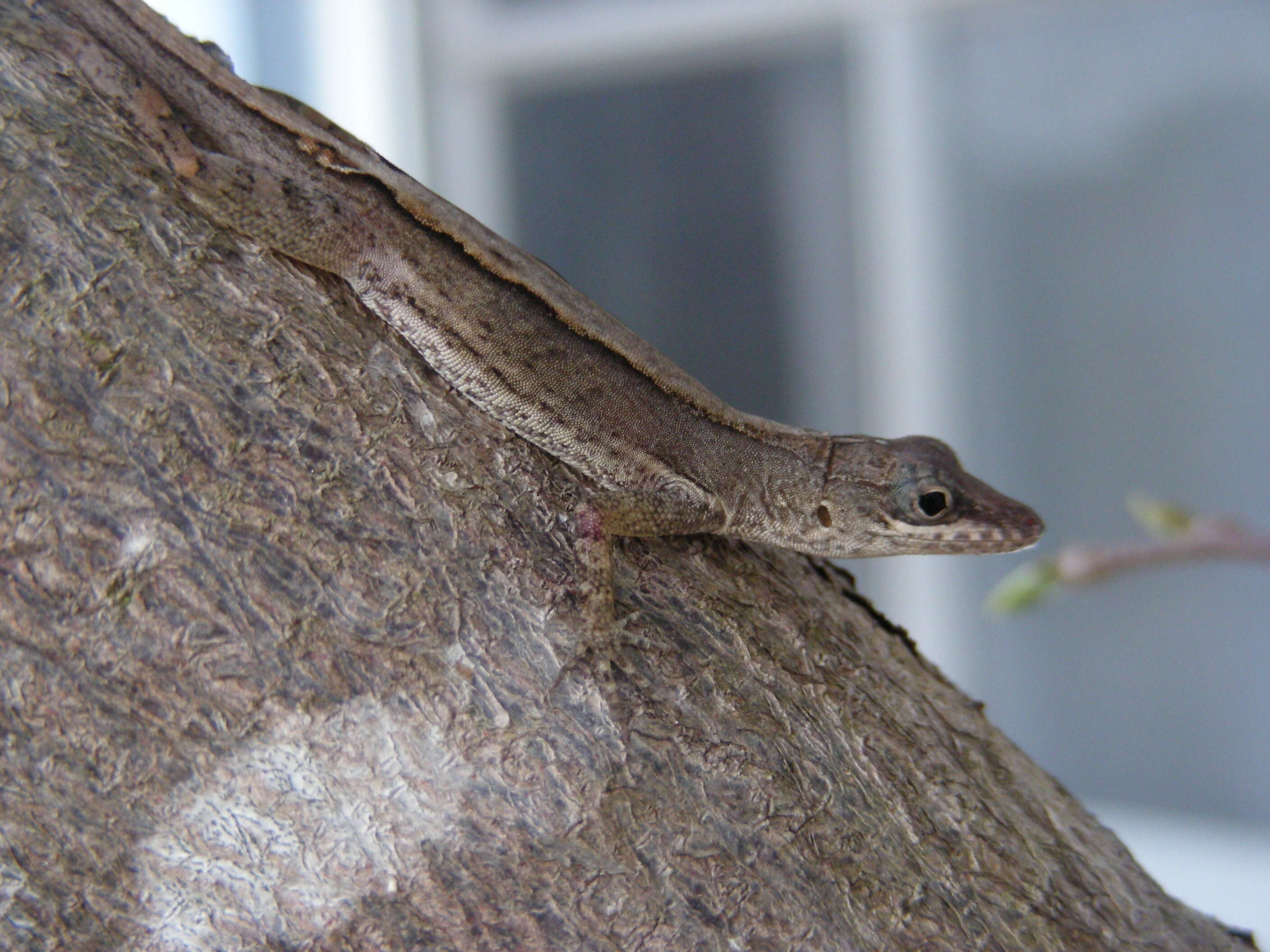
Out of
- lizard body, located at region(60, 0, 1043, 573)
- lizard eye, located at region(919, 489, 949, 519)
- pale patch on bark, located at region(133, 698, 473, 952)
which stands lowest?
pale patch on bark, located at region(133, 698, 473, 952)

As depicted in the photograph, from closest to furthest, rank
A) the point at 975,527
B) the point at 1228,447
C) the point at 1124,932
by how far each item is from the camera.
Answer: the point at 1124,932
the point at 975,527
the point at 1228,447

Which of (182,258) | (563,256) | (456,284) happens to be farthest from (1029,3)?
(182,258)

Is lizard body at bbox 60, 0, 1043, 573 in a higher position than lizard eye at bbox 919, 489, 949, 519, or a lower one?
higher

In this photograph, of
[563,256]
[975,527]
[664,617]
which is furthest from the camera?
[563,256]

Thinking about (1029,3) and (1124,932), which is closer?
(1124,932)

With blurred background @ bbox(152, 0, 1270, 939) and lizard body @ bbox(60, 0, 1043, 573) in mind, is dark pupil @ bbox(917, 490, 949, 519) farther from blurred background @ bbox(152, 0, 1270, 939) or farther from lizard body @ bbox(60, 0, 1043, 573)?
blurred background @ bbox(152, 0, 1270, 939)

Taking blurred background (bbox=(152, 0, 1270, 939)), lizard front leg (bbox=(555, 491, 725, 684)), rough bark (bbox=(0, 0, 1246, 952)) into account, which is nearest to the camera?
rough bark (bbox=(0, 0, 1246, 952))

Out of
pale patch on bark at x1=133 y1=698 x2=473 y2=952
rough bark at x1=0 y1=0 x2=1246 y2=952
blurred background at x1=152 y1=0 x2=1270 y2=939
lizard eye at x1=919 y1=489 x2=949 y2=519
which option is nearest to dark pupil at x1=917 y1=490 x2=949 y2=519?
lizard eye at x1=919 y1=489 x2=949 y2=519

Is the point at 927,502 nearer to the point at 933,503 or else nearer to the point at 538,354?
the point at 933,503

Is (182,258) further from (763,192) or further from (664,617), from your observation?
(763,192)

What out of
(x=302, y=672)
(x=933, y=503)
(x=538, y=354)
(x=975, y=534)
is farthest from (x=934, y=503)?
(x=302, y=672)
